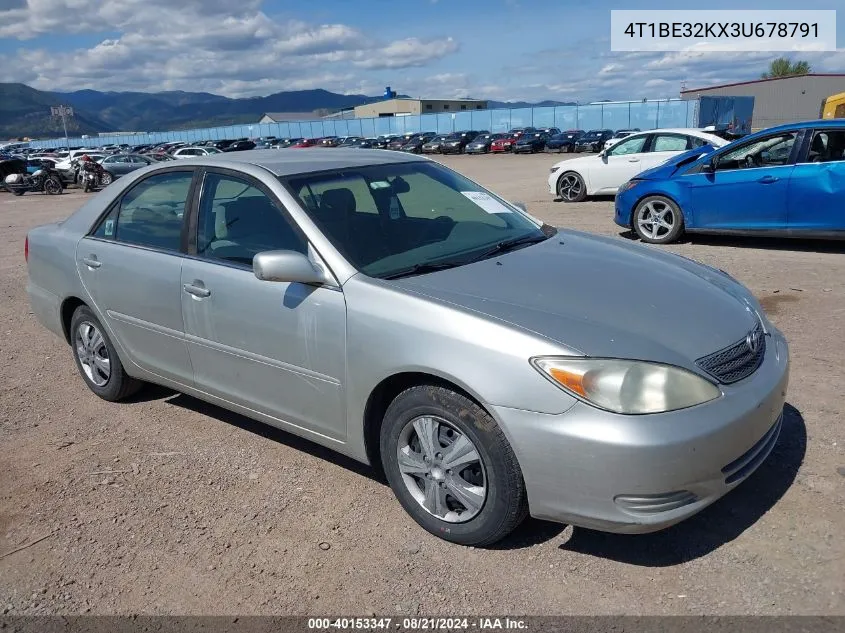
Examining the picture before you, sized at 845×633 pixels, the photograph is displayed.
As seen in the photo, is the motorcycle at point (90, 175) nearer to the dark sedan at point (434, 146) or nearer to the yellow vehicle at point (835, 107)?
the yellow vehicle at point (835, 107)

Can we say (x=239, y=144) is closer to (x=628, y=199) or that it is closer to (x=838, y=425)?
(x=628, y=199)

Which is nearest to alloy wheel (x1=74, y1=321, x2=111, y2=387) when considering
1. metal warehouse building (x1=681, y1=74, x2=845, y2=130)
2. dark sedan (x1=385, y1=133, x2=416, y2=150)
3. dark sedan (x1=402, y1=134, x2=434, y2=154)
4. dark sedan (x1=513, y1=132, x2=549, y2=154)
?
dark sedan (x1=513, y1=132, x2=549, y2=154)

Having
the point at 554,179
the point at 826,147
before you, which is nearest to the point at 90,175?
the point at 554,179

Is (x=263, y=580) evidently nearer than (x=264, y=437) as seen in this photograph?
Yes

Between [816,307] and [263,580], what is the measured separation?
5241 millimetres

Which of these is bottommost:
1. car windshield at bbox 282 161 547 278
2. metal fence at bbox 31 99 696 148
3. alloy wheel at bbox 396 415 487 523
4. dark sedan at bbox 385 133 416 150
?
alloy wheel at bbox 396 415 487 523

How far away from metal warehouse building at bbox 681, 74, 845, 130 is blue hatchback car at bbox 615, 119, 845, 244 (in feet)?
200

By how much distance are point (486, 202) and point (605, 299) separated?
1397 mm

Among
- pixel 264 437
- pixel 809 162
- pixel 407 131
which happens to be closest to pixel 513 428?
pixel 264 437

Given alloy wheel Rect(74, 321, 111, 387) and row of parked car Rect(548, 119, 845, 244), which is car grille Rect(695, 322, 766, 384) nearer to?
alloy wheel Rect(74, 321, 111, 387)

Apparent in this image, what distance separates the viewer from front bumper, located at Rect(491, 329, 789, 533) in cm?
245

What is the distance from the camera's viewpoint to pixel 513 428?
258cm

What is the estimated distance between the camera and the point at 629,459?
2432 millimetres

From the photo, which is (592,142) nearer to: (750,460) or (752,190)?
(752,190)
